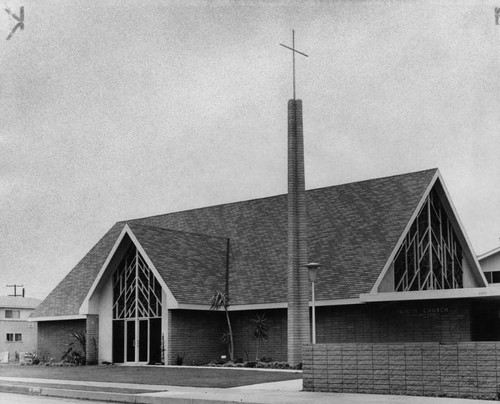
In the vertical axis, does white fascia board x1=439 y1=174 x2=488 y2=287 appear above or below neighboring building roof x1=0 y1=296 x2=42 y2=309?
above

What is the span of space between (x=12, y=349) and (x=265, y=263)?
37.2 meters

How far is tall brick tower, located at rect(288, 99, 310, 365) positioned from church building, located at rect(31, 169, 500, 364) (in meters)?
0.40

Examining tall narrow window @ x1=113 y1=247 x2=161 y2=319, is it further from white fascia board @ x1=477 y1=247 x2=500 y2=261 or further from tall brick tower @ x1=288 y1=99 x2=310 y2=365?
white fascia board @ x1=477 y1=247 x2=500 y2=261

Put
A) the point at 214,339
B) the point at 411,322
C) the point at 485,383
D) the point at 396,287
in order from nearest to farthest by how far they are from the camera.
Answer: the point at 485,383 → the point at 411,322 → the point at 396,287 → the point at 214,339

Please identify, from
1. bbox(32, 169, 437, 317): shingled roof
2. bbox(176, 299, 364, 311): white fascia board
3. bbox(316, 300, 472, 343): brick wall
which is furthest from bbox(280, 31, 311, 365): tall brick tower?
bbox(316, 300, 472, 343): brick wall

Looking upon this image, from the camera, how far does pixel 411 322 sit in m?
28.0

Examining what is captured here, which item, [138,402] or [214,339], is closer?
[138,402]

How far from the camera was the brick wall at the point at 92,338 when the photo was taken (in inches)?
1361

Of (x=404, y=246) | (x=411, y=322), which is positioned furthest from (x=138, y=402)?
(x=404, y=246)

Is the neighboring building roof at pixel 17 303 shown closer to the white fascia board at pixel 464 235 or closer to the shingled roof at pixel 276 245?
the shingled roof at pixel 276 245

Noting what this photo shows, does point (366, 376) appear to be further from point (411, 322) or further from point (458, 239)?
point (458, 239)

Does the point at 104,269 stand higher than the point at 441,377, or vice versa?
the point at 104,269

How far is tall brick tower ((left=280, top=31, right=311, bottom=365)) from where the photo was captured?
2773 cm

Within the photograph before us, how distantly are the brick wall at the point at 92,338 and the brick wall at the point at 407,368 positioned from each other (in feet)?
58.1
